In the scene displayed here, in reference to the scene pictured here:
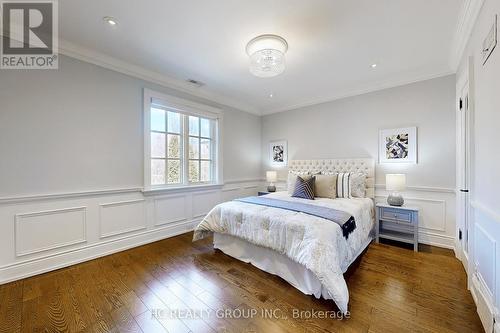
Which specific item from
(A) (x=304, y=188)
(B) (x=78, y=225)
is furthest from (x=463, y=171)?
(B) (x=78, y=225)

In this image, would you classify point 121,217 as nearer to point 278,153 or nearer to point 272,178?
point 272,178

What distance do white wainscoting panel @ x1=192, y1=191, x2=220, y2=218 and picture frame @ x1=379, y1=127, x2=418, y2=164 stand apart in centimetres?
303

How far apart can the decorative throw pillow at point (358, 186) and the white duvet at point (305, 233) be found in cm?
31

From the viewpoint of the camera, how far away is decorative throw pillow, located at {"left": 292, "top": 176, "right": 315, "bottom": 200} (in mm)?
3153

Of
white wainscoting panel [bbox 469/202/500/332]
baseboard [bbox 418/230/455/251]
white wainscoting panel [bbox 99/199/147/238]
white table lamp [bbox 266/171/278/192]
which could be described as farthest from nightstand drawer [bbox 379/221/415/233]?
white wainscoting panel [bbox 99/199/147/238]

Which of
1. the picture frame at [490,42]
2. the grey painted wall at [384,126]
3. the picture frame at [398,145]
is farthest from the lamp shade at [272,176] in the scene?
the picture frame at [490,42]

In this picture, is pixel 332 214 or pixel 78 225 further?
pixel 78 225

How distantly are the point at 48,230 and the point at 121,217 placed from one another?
722 mm

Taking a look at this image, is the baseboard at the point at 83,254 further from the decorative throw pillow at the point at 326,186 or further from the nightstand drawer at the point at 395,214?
the nightstand drawer at the point at 395,214

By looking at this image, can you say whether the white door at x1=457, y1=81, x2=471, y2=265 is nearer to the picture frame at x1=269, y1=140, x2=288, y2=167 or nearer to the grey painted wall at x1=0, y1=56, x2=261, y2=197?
the picture frame at x1=269, y1=140, x2=288, y2=167

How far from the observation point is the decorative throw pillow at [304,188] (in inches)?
124

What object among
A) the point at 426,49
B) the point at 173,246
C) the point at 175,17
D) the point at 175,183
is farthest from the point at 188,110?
the point at 426,49

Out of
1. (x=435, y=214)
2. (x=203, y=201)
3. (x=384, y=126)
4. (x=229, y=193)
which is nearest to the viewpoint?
(x=435, y=214)

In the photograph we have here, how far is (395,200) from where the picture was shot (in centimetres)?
299
